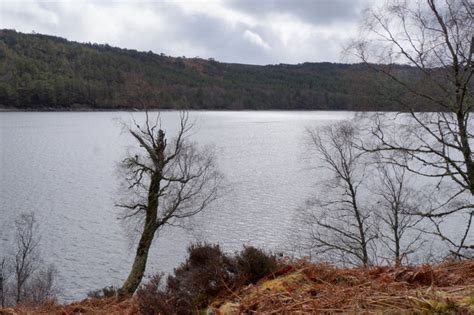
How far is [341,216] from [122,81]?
130188mm

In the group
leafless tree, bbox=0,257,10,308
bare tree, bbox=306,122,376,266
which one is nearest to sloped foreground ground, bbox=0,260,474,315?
bare tree, bbox=306,122,376,266

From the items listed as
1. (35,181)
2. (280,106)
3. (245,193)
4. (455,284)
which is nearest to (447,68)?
(455,284)

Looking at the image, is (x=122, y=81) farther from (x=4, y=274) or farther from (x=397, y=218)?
(x=397, y=218)

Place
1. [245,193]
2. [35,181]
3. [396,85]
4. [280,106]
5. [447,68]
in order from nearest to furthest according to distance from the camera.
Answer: [447,68], [396,85], [245,193], [35,181], [280,106]

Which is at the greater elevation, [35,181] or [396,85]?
[396,85]

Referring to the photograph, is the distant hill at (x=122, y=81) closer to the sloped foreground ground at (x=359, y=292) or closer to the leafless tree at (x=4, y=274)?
the leafless tree at (x=4, y=274)

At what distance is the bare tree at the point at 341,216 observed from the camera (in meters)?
20.1

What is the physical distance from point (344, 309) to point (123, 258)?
25.7m

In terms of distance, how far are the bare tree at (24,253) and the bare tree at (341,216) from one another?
53.2 ft

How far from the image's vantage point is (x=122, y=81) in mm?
144000

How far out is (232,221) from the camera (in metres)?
30.8

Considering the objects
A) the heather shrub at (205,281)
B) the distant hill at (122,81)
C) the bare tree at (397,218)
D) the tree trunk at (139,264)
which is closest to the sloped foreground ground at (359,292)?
the heather shrub at (205,281)

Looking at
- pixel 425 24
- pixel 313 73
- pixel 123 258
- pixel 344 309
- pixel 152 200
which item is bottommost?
pixel 123 258

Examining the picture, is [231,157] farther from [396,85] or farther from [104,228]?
[396,85]
